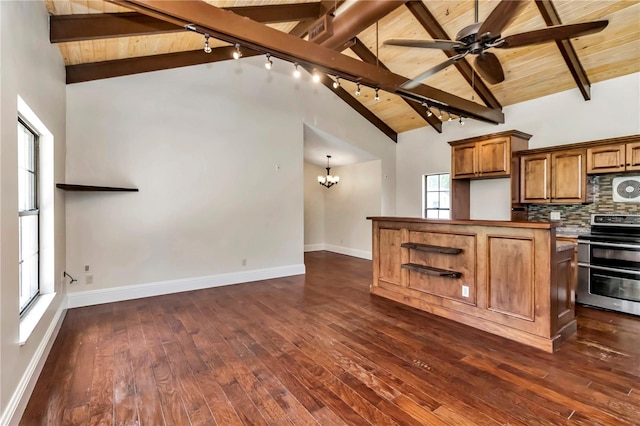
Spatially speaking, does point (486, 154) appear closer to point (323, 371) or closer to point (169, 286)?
point (323, 371)

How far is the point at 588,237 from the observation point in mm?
4195

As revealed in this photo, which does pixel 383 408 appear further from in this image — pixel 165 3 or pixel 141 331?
pixel 165 3

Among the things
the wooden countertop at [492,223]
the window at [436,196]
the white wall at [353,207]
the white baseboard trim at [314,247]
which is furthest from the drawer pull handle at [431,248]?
the white baseboard trim at [314,247]

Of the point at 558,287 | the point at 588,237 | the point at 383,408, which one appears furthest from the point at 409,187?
the point at 383,408

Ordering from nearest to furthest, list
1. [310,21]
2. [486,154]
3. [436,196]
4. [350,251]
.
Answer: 1. [310,21]
2. [486,154]
3. [436,196]
4. [350,251]

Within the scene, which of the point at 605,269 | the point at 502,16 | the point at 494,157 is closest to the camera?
the point at 502,16

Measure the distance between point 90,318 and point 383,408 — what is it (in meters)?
3.59

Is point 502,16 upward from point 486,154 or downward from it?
upward

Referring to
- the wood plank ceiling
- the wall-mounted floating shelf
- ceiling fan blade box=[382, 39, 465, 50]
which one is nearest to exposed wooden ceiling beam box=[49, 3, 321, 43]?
the wood plank ceiling

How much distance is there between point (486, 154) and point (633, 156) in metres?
1.84

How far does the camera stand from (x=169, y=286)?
4812 millimetres

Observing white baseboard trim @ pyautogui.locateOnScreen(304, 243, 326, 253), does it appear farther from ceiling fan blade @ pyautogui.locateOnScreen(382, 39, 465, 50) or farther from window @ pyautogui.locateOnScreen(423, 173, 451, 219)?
ceiling fan blade @ pyautogui.locateOnScreen(382, 39, 465, 50)

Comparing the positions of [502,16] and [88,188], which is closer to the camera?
[502,16]

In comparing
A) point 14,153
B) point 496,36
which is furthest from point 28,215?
point 496,36
